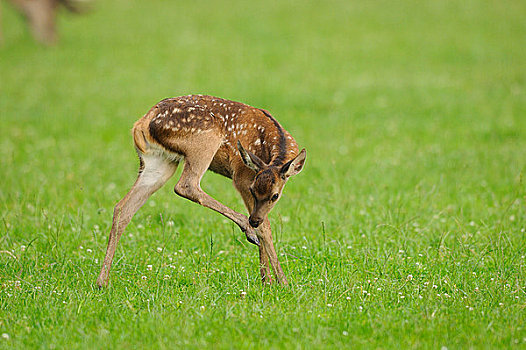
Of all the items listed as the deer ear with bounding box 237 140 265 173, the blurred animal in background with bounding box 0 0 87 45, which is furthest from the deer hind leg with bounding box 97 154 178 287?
the blurred animal in background with bounding box 0 0 87 45

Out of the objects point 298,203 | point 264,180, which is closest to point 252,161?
point 264,180

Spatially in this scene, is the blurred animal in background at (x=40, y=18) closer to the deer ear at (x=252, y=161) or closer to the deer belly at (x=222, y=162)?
the deer belly at (x=222, y=162)

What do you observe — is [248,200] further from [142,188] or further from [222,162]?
[142,188]

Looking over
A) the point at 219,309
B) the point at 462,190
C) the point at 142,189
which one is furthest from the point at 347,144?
the point at 219,309

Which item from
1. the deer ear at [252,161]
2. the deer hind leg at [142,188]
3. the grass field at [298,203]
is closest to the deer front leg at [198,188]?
the deer hind leg at [142,188]

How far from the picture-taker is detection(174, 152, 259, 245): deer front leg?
4969mm

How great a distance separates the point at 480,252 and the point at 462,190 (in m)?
2.13

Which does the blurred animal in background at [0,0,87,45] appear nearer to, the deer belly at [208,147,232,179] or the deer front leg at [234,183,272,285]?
the deer belly at [208,147,232,179]

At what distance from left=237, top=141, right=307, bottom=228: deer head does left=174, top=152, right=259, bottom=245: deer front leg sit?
0.18 metres

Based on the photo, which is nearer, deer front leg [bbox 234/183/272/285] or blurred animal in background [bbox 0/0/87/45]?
deer front leg [bbox 234/183/272/285]

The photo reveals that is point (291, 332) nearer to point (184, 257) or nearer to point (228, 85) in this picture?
point (184, 257)

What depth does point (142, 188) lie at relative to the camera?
17.3 ft

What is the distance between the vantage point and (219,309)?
14.5ft

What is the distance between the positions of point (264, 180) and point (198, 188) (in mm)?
614
